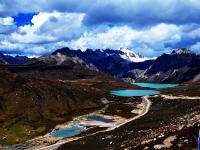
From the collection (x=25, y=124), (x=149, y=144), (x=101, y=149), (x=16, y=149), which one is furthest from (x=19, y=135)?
(x=149, y=144)

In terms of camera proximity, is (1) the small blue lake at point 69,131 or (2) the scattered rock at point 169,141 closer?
(2) the scattered rock at point 169,141

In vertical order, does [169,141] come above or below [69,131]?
above

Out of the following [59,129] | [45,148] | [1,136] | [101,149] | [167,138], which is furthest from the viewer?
[59,129]

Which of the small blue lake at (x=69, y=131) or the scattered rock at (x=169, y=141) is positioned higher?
the scattered rock at (x=169, y=141)

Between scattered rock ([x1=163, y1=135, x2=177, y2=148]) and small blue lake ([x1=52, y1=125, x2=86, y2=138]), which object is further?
small blue lake ([x1=52, y1=125, x2=86, y2=138])

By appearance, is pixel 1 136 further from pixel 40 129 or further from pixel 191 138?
pixel 191 138

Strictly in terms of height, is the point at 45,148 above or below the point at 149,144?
below

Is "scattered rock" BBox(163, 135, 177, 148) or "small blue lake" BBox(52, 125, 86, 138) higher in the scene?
"scattered rock" BBox(163, 135, 177, 148)

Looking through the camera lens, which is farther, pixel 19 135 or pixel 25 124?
pixel 25 124

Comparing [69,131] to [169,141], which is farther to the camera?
[69,131]

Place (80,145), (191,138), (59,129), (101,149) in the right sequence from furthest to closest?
(59,129) < (80,145) < (101,149) < (191,138)
